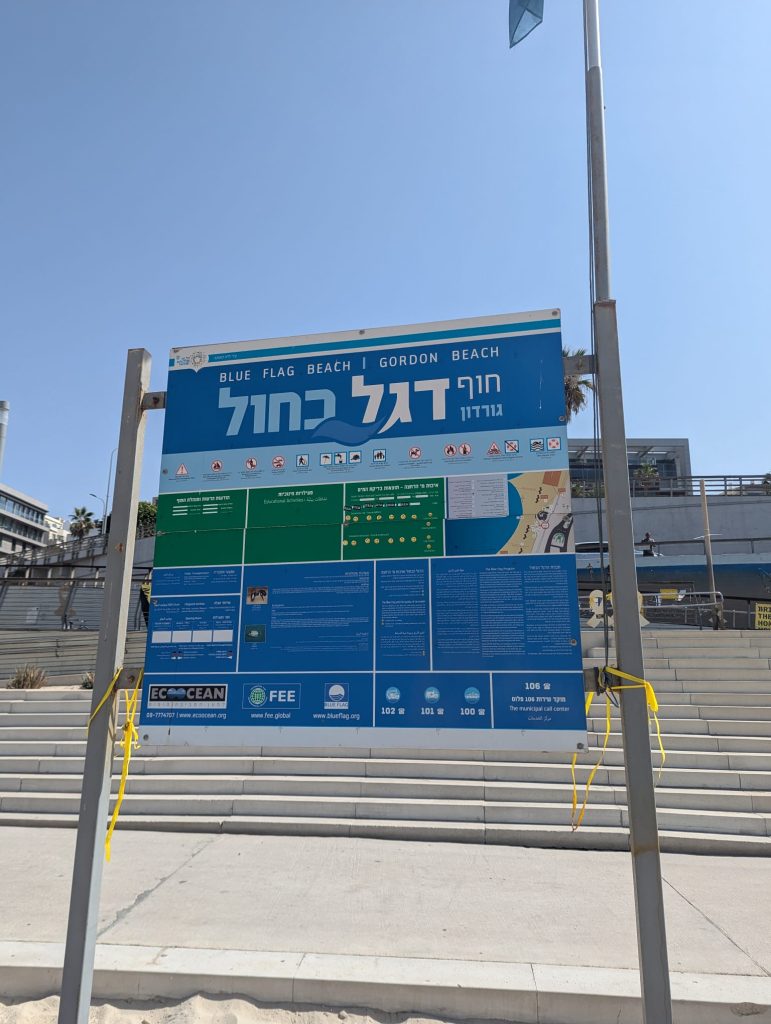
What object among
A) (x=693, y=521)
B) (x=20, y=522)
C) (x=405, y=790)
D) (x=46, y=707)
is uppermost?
(x=20, y=522)

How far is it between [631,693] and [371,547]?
48.7 inches

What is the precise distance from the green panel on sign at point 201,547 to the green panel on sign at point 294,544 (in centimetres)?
7

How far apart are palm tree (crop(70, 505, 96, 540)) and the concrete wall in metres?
52.1

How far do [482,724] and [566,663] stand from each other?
434mm

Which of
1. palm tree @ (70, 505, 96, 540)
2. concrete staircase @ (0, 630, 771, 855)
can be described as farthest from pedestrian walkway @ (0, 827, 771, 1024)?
palm tree @ (70, 505, 96, 540)

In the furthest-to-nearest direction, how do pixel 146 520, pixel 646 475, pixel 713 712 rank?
pixel 146 520 < pixel 646 475 < pixel 713 712

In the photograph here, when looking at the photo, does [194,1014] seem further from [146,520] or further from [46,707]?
[146,520]

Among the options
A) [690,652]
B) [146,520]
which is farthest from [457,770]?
[146,520]

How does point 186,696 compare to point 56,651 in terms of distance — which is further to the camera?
point 56,651

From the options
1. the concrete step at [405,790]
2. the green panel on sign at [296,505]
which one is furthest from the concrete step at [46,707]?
the green panel on sign at [296,505]

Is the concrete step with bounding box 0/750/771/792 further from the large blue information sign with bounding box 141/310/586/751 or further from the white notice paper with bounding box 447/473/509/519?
the white notice paper with bounding box 447/473/509/519

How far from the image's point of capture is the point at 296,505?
10.3 ft

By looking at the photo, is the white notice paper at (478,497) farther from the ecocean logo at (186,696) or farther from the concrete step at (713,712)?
the concrete step at (713,712)

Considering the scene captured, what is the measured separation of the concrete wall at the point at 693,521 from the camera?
92.7 feet
